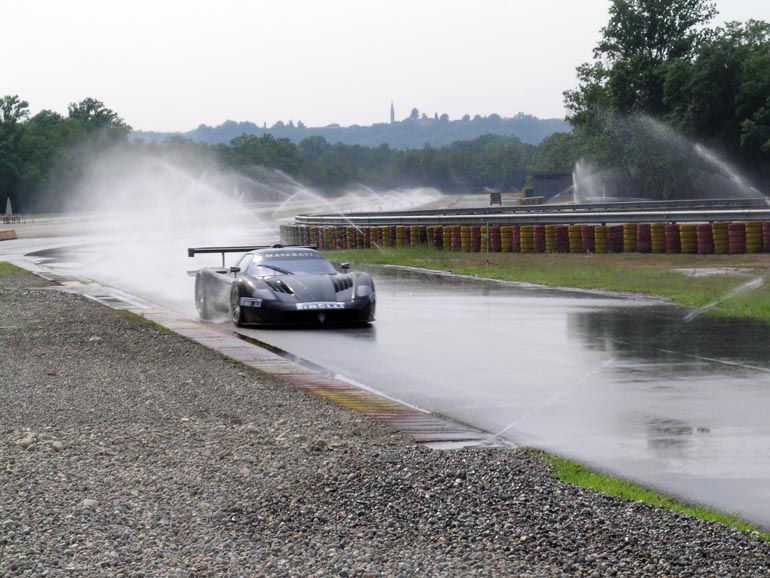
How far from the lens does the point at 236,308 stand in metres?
18.8

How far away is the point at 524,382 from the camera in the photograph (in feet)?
41.2

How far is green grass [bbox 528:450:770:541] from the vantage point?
22.0 ft

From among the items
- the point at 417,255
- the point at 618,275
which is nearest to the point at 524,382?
the point at 618,275

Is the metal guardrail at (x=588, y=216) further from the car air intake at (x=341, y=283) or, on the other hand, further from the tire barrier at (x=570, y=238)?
the car air intake at (x=341, y=283)

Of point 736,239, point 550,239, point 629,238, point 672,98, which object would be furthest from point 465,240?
point 672,98

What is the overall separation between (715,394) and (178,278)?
21544 mm

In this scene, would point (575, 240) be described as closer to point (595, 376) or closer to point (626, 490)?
point (595, 376)

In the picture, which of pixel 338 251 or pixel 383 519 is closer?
pixel 383 519

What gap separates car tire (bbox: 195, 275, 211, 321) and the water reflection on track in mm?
2413

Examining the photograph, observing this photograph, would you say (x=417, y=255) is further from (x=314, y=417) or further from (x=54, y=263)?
(x=314, y=417)

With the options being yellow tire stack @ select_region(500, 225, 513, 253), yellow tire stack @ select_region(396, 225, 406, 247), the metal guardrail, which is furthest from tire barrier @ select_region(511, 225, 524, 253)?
yellow tire stack @ select_region(396, 225, 406, 247)

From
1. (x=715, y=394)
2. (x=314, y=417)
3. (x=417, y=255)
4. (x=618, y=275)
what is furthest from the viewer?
(x=417, y=255)

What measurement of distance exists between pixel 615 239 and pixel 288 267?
17380mm

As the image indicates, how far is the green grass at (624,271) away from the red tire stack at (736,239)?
0.70 m
